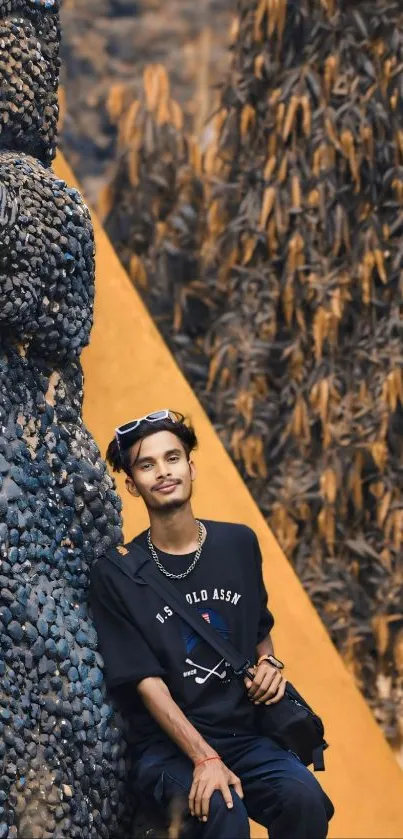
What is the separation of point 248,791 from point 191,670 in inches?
11.6

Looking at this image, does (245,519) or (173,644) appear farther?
(245,519)

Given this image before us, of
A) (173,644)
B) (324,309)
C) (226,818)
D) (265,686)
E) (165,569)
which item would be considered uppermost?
(324,309)


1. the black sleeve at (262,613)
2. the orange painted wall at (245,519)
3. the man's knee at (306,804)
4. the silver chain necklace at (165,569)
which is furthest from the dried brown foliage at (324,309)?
the man's knee at (306,804)

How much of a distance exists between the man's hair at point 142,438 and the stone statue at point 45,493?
0.14 ft

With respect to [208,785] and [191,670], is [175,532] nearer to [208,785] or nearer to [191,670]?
[191,670]

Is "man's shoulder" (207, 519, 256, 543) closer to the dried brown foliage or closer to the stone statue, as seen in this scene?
the stone statue

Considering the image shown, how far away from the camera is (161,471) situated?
3.31m

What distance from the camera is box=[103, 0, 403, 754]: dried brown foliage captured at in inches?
235

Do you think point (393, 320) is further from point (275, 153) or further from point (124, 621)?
point (124, 621)

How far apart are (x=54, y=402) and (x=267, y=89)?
3.27 meters

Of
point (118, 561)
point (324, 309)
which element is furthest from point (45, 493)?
point (324, 309)

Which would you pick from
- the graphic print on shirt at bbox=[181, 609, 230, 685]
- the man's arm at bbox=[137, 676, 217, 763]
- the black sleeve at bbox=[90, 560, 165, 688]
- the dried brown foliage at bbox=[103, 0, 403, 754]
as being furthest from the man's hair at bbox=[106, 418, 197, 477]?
the dried brown foliage at bbox=[103, 0, 403, 754]

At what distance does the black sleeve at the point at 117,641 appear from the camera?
3203mm

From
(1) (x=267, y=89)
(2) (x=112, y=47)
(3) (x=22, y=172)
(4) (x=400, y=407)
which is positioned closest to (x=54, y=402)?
(3) (x=22, y=172)
